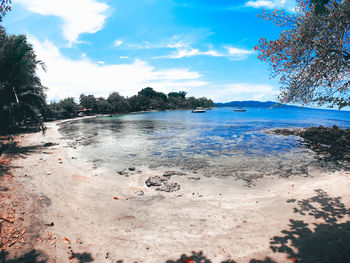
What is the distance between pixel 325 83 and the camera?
7988mm

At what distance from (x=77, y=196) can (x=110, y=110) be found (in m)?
108

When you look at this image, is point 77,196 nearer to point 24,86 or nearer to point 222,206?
point 222,206

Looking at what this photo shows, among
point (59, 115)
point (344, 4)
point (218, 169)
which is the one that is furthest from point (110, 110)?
point (344, 4)

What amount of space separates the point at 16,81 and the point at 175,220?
23.5m

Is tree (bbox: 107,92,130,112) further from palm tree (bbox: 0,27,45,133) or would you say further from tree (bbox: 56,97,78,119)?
palm tree (bbox: 0,27,45,133)

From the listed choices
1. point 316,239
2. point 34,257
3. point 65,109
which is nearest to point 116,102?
point 65,109

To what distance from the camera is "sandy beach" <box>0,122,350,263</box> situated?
203 inches

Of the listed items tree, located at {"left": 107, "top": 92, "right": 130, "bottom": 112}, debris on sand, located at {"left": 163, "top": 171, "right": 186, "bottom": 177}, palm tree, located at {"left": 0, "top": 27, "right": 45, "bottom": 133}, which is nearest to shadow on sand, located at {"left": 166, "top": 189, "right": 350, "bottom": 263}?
debris on sand, located at {"left": 163, "top": 171, "right": 186, "bottom": 177}

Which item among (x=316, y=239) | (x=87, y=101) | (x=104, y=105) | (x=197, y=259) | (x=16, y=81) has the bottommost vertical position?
(x=197, y=259)

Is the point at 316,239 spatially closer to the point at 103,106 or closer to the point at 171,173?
the point at 171,173

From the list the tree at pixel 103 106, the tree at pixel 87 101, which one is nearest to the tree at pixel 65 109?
the tree at pixel 87 101

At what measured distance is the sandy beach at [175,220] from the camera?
516cm

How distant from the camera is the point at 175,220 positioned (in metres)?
7.10

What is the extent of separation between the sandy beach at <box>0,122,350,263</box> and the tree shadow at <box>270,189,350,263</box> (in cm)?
3
